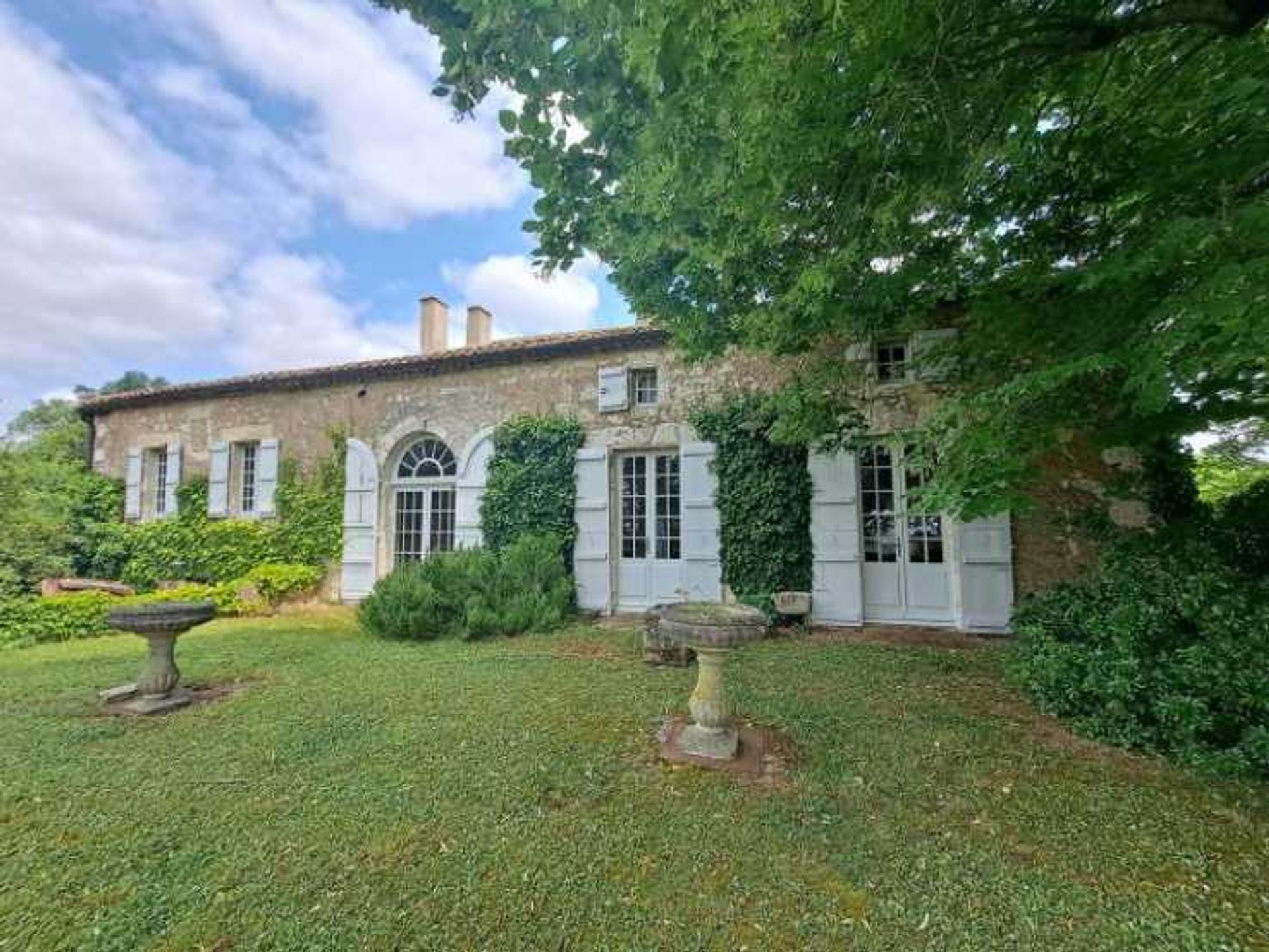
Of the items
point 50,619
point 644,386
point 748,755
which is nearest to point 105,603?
point 50,619

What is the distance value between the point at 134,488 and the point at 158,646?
8765 millimetres

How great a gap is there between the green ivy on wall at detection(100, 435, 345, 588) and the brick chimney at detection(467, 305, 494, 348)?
365 centimetres

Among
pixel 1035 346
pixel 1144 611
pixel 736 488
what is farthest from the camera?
pixel 736 488

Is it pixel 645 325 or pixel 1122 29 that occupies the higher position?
pixel 645 325

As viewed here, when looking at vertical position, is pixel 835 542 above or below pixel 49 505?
below

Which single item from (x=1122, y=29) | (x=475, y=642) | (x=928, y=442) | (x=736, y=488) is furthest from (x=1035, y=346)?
(x=475, y=642)

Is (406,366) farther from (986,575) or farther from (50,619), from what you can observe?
(986,575)

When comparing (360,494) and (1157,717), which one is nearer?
(1157,717)

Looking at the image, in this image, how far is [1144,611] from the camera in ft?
11.4

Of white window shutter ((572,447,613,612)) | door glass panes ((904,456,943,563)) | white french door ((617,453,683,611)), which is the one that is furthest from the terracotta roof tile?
door glass panes ((904,456,943,563))

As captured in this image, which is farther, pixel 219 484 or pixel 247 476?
pixel 247 476

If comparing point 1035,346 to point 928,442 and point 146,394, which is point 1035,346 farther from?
point 146,394

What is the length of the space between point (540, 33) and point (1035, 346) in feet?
12.3

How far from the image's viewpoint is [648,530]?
7551mm
